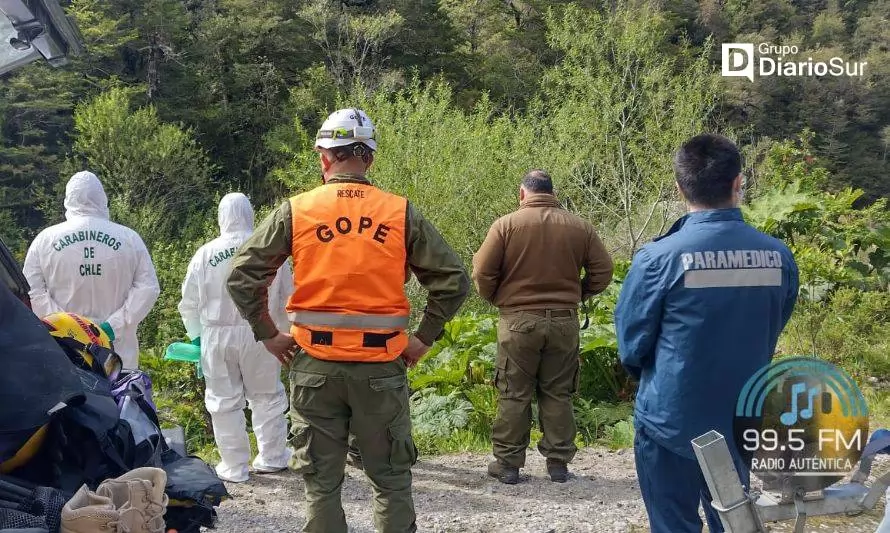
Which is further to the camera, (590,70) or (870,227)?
(590,70)

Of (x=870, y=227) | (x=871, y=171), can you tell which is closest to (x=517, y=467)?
(x=870, y=227)

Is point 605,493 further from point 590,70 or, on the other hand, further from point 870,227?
point 590,70

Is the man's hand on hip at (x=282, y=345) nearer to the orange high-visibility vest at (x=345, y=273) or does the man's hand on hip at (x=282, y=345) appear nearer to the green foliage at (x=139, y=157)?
the orange high-visibility vest at (x=345, y=273)

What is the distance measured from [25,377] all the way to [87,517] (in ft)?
1.47

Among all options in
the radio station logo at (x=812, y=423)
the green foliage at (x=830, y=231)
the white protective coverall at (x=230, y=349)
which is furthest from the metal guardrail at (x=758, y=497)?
the green foliage at (x=830, y=231)

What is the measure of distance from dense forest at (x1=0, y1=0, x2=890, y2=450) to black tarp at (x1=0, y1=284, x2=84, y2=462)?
4.86m

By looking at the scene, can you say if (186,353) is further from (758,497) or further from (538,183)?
(758,497)

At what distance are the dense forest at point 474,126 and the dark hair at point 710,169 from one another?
4.17 meters

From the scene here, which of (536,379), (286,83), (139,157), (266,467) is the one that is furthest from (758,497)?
(286,83)

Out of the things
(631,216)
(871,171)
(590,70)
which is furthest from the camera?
(871,171)

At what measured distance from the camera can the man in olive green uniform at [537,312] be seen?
5.41 m

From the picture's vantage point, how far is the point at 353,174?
12.1ft

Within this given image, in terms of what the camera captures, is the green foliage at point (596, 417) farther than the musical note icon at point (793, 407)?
Yes

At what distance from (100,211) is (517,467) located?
3466mm
